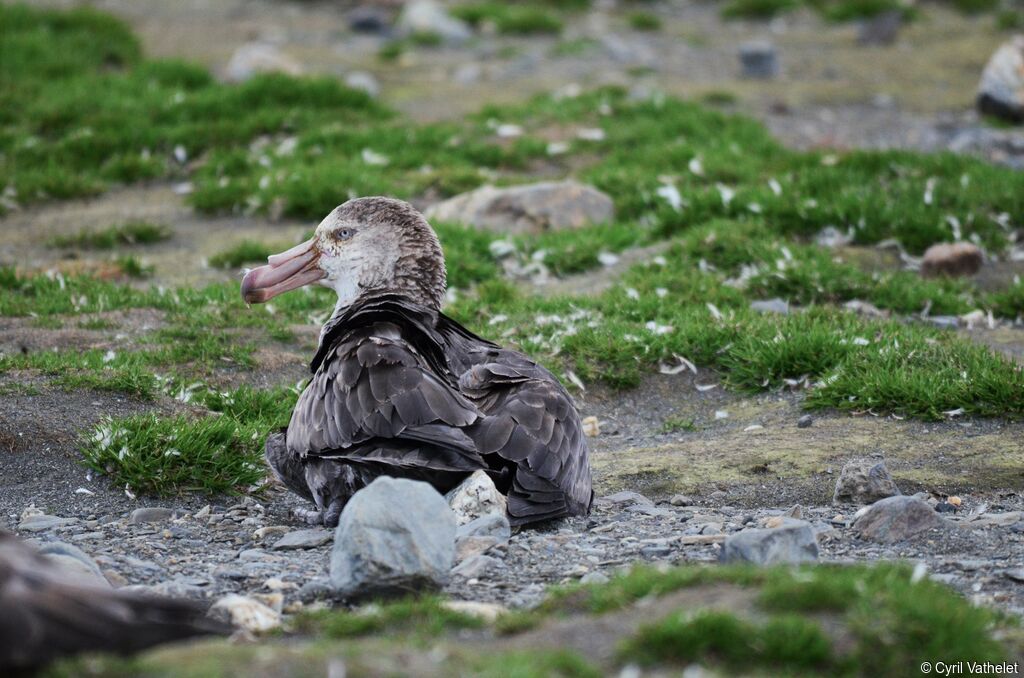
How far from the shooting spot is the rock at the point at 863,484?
623cm

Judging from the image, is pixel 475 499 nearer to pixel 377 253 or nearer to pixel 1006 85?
pixel 377 253

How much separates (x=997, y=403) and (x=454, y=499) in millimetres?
3358

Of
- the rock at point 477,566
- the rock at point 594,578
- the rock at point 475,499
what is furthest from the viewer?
the rock at point 475,499

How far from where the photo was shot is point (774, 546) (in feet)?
16.4

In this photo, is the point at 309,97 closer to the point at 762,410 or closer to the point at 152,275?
the point at 152,275

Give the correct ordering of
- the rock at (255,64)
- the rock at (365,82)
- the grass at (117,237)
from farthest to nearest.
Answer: the rock at (365,82) → the rock at (255,64) → the grass at (117,237)

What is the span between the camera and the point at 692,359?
8375 millimetres

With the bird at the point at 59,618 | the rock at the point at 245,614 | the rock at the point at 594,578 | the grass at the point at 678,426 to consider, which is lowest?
the grass at the point at 678,426

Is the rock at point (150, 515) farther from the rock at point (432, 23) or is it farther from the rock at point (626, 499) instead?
the rock at point (432, 23)

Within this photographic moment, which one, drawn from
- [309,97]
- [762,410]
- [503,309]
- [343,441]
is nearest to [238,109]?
[309,97]

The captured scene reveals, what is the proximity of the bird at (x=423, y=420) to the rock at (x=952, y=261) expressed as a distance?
4.64 meters

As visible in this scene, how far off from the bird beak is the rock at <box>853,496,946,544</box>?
3138 mm

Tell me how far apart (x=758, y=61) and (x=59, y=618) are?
46.9ft

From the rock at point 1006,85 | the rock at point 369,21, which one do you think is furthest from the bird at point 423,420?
the rock at point 369,21
